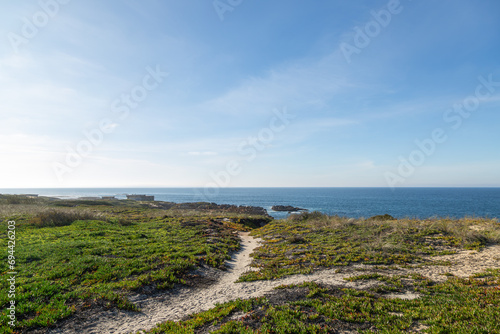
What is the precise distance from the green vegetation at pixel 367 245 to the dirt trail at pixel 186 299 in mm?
1181

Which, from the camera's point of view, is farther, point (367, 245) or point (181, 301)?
point (367, 245)

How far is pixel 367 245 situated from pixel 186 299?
55.9 ft

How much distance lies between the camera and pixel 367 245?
70.6ft

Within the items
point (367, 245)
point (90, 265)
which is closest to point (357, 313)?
point (367, 245)

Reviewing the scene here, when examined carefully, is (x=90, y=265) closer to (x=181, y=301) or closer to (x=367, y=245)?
(x=181, y=301)

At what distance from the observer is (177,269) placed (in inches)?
617

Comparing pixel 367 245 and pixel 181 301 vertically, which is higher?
pixel 367 245

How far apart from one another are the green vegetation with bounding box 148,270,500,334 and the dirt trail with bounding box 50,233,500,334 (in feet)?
4.05

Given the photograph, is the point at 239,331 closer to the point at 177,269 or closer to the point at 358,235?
the point at 177,269

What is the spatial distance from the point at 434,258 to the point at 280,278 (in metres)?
12.6

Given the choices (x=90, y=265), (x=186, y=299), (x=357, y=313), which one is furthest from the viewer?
(x=90, y=265)

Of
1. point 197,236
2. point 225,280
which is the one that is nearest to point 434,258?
point 225,280

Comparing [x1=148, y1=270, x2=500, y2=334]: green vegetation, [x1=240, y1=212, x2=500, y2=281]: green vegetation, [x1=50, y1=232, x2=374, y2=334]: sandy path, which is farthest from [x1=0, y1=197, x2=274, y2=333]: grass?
[x1=240, y1=212, x2=500, y2=281]: green vegetation

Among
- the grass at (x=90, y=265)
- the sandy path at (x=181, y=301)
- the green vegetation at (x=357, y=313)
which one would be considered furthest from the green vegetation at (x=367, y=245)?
the grass at (x=90, y=265)
